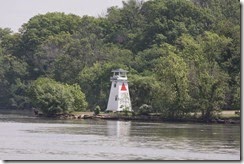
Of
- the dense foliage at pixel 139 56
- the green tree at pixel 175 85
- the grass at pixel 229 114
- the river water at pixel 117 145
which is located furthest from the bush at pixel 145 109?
the river water at pixel 117 145

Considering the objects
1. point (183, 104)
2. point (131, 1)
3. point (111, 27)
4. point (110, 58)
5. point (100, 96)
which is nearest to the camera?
point (183, 104)

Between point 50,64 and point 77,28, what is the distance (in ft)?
39.0

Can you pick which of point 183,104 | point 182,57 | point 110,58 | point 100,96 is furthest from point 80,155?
point 110,58

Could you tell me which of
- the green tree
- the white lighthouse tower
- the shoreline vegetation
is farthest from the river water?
the white lighthouse tower

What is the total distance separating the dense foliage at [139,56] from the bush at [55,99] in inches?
4.3

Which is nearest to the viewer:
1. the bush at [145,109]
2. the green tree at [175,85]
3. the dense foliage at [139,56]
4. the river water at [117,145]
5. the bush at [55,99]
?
the river water at [117,145]

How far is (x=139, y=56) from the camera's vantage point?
9531cm

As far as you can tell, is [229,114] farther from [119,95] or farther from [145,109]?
[119,95]

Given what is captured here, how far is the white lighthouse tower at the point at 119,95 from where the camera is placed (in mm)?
73812

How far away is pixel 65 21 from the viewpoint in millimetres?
118250

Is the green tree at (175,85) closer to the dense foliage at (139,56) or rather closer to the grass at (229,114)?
the dense foliage at (139,56)

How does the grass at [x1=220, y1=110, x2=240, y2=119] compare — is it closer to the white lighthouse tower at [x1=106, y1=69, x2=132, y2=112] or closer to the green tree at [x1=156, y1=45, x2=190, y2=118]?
the green tree at [x1=156, y1=45, x2=190, y2=118]

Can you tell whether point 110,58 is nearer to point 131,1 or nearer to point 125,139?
point 131,1

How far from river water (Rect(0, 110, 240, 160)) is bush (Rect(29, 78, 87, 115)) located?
24201 mm
